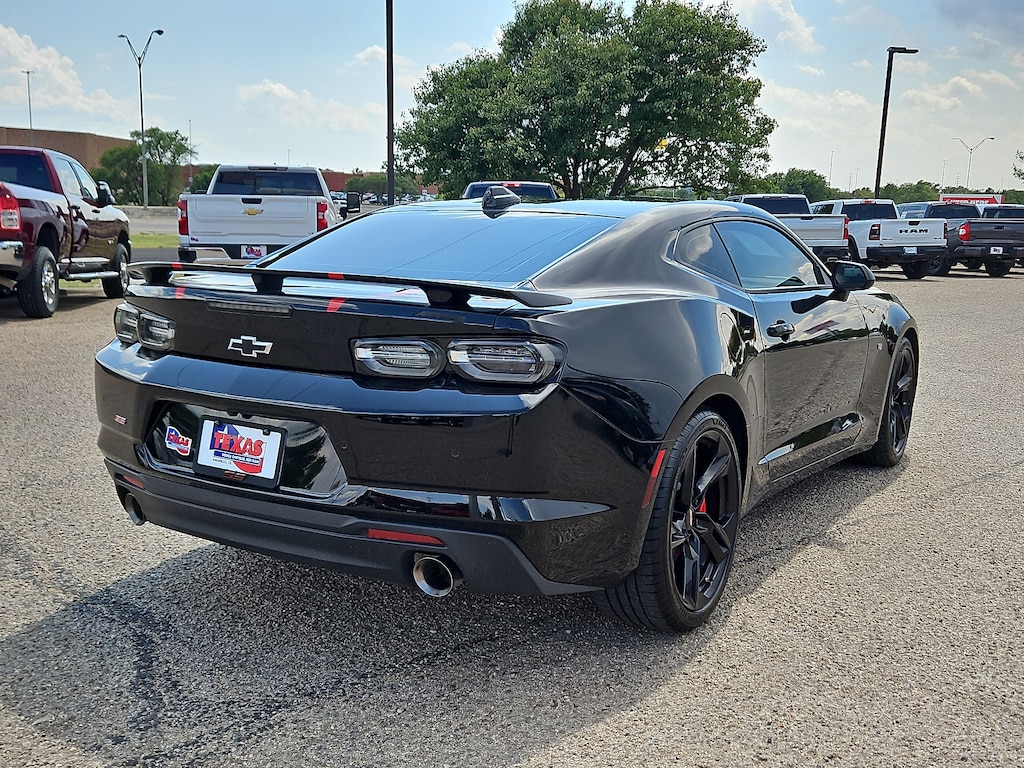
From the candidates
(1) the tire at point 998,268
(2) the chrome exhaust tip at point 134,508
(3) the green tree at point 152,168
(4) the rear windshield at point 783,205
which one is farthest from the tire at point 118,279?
(3) the green tree at point 152,168

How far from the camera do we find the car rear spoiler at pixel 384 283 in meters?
2.97

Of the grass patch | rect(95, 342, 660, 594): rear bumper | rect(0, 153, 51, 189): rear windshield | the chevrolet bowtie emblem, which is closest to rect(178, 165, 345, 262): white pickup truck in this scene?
rect(0, 153, 51, 189): rear windshield

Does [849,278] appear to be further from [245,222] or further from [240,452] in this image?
[245,222]

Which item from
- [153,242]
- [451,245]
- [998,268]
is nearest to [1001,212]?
[998,268]

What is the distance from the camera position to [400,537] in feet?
9.62

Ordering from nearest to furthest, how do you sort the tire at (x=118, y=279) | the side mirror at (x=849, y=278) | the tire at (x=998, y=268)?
the side mirror at (x=849, y=278) < the tire at (x=118, y=279) < the tire at (x=998, y=268)

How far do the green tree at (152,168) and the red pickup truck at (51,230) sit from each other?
217ft

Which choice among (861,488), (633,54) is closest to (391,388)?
(861,488)

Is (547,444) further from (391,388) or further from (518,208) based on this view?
(518,208)

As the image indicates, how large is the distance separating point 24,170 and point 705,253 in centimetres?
1123

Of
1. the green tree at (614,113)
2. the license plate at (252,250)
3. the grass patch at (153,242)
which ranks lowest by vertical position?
the grass patch at (153,242)

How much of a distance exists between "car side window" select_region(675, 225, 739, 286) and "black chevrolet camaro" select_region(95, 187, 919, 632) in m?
0.01

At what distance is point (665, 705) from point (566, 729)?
1.11ft

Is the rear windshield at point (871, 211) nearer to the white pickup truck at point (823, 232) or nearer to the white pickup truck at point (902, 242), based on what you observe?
the white pickup truck at point (902, 242)
